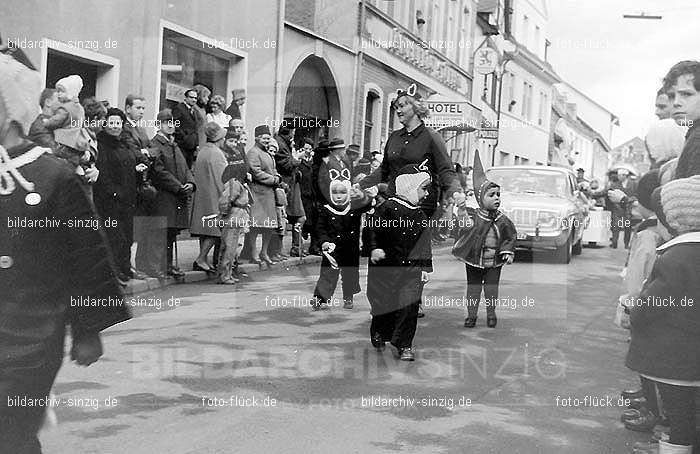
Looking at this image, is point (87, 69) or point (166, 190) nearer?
point (166, 190)

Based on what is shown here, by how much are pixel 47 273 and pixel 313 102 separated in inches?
770

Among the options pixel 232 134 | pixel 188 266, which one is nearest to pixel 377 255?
pixel 232 134

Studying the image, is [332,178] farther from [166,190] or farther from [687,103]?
[687,103]

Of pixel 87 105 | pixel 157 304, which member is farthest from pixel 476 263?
pixel 87 105

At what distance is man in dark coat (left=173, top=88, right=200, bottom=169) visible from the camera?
12.4 metres

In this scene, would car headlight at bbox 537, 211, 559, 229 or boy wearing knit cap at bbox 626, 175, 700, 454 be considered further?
car headlight at bbox 537, 211, 559, 229

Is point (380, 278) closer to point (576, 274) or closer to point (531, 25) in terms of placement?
Result: point (576, 274)

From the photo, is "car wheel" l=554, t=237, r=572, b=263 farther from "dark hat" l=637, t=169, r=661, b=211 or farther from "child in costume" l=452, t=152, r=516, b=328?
"dark hat" l=637, t=169, r=661, b=211

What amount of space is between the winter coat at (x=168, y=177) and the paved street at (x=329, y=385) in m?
1.02

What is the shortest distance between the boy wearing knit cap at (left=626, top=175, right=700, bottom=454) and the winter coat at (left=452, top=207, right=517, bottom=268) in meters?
4.47

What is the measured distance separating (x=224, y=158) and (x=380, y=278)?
4.33 meters


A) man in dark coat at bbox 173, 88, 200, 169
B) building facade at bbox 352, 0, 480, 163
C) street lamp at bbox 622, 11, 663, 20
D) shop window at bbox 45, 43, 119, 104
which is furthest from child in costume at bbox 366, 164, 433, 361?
building facade at bbox 352, 0, 480, 163

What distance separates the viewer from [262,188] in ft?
40.9

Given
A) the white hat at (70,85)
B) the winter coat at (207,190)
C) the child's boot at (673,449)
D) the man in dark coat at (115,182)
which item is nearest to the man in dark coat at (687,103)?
the child's boot at (673,449)
